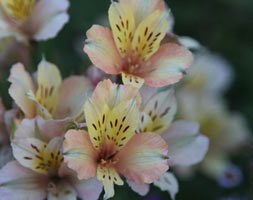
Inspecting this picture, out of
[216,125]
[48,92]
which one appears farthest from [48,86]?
[216,125]

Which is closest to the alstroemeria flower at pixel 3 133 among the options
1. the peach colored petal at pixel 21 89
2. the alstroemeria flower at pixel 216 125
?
the peach colored petal at pixel 21 89

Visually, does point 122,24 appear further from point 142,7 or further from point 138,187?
point 138,187

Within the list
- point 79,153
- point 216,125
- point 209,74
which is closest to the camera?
point 79,153

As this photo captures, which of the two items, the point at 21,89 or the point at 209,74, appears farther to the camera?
the point at 209,74

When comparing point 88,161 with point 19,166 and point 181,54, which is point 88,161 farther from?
point 181,54

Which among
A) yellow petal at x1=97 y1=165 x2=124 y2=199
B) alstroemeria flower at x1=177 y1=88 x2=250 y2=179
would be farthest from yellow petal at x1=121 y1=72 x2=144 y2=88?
alstroemeria flower at x1=177 y1=88 x2=250 y2=179

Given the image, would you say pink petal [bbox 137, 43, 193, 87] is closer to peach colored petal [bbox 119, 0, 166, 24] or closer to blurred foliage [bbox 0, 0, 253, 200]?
peach colored petal [bbox 119, 0, 166, 24]

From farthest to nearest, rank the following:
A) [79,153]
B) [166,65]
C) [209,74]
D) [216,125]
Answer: [209,74]
[216,125]
[166,65]
[79,153]
